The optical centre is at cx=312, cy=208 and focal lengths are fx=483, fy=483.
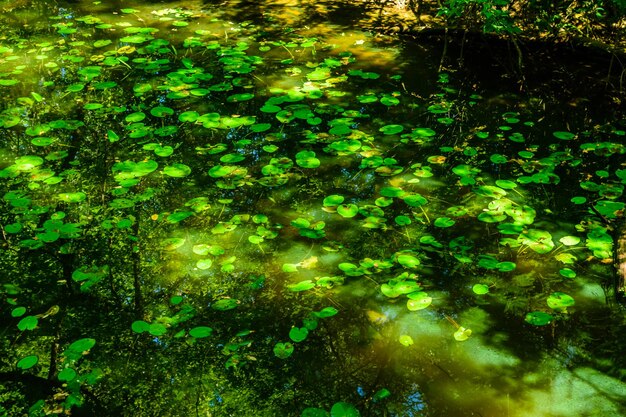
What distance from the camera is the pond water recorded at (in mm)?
1754

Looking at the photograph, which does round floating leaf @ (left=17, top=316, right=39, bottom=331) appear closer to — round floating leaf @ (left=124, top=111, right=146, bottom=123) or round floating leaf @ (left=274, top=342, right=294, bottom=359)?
round floating leaf @ (left=274, top=342, right=294, bottom=359)

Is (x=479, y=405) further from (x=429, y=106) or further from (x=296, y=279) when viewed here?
(x=429, y=106)

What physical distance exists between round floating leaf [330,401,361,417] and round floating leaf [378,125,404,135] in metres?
2.03


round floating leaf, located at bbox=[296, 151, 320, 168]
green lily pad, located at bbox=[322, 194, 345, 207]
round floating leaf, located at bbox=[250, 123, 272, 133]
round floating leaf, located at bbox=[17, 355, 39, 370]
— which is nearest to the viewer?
round floating leaf, located at bbox=[17, 355, 39, 370]

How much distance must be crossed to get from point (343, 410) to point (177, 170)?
1737 mm

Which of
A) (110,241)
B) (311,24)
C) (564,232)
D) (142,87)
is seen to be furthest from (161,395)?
(311,24)

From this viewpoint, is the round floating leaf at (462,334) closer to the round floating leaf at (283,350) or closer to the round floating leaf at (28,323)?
the round floating leaf at (283,350)

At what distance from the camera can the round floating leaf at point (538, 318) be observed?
6.50ft

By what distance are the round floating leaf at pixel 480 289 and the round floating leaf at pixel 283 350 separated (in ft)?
2.85

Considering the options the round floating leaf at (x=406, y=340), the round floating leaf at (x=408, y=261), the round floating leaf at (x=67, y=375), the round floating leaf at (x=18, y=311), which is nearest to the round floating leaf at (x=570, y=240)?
the round floating leaf at (x=408, y=261)

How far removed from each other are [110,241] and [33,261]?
0.34m

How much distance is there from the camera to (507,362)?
6.07 feet

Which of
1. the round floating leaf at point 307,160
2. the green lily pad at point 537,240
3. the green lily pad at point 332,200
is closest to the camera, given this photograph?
the green lily pad at point 537,240

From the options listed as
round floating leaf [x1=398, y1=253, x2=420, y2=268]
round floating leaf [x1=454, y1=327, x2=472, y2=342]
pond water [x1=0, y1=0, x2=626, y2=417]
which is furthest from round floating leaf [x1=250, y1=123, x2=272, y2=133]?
round floating leaf [x1=454, y1=327, x2=472, y2=342]
